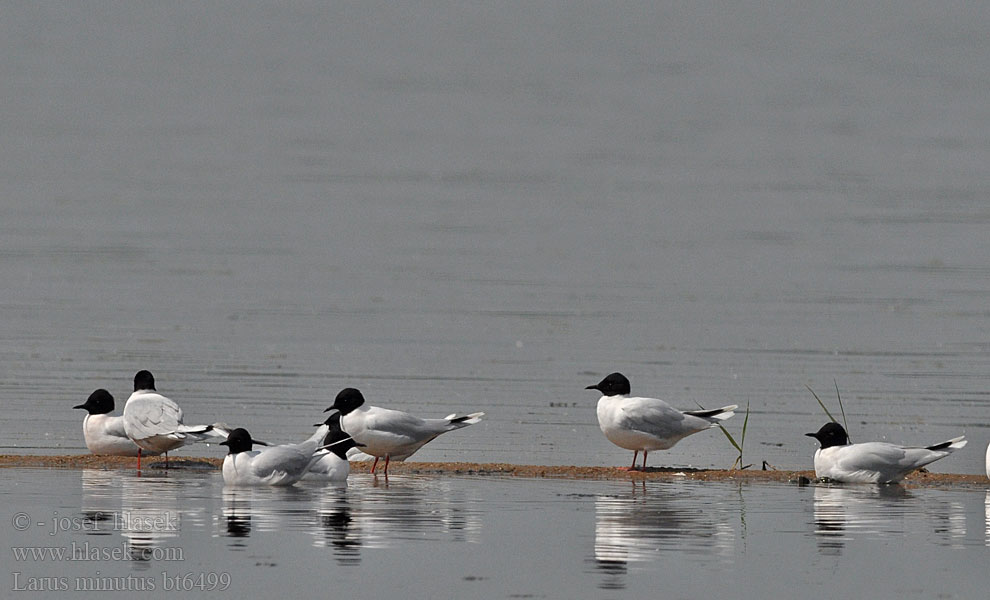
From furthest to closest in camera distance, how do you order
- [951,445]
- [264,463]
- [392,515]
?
[951,445]
[264,463]
[392,515]

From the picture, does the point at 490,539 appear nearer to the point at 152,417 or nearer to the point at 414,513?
the point at 414,513

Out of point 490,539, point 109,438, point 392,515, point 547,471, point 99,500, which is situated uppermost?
point 109,438

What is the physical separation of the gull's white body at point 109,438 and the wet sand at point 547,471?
0.82 feet

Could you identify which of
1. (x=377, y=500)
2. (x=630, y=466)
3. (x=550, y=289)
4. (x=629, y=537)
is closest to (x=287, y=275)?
(x=550, y=289)

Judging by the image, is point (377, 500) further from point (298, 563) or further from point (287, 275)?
point (287, 275)

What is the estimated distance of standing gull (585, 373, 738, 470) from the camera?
15.3 m

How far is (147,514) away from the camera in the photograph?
39.4 ft

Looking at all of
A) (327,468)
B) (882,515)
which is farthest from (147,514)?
(882,515)

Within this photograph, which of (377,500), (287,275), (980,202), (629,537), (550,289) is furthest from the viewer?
(980,202)

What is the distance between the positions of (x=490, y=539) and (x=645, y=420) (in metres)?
4.08

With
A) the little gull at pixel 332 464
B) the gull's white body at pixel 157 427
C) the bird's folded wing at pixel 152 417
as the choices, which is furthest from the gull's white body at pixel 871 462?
the bird's folded wing at pixel 152 417

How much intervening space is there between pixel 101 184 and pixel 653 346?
31.1m

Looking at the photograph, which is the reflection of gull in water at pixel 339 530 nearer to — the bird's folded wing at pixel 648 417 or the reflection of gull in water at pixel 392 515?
the reflection of gull in water at pixel 392 515

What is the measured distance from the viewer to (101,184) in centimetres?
5056
